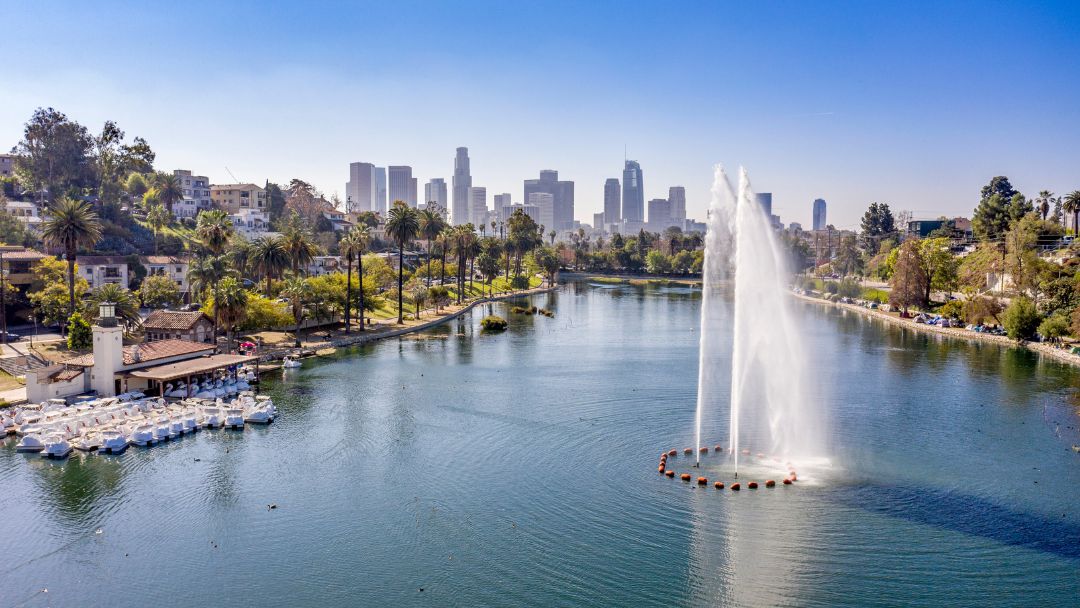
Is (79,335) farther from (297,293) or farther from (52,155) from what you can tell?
(52,155)

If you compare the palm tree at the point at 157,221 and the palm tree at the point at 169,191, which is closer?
the palm tree at the point at 157,221

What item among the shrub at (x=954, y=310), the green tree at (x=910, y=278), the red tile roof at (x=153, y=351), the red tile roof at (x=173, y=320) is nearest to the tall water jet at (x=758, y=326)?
the red tile roof at (x=153, y=351)

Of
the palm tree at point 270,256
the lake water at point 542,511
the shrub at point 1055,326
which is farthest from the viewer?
the palm tree at point 270,256

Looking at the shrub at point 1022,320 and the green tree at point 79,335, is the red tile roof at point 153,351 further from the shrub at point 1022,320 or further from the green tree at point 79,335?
the shrub at point 1022,320

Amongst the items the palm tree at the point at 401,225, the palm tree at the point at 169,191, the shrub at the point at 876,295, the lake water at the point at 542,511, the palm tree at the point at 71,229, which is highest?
the palm tree at the point at 169,191

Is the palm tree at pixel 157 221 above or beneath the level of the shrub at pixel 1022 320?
above

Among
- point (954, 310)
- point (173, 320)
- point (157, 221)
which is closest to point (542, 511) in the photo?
point (173, 320)
